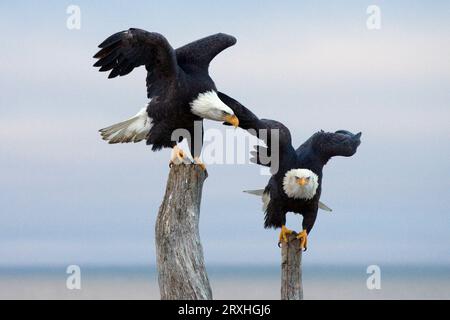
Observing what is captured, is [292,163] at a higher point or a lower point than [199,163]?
higher

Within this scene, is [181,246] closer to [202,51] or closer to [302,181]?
[302,181]

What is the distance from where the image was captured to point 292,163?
315 inches

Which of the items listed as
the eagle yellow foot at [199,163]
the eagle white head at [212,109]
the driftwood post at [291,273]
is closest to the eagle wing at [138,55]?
the eagle white head at [212,109]

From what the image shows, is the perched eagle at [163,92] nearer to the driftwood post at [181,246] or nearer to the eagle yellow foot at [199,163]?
the eagle yellow foot at [199,163]

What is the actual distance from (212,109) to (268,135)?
0.72 metres

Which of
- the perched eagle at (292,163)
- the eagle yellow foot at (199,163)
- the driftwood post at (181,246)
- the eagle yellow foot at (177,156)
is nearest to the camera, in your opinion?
the driftwood post at (181,246)

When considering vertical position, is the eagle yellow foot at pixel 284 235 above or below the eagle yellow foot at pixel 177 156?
below

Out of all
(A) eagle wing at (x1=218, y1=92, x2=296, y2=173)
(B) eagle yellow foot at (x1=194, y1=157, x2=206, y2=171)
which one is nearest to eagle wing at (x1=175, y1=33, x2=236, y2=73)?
(A) eagle wing at (x1=218, y1=92, x2=296, y2=173)

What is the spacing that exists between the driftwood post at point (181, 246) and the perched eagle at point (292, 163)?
1.41 m

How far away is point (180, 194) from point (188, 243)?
0.40 metres

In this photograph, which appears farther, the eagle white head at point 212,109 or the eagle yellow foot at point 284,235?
the eagle yellow foot at point 284,235

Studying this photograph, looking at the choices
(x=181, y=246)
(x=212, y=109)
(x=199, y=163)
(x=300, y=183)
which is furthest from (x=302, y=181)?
(x=181, y=246)

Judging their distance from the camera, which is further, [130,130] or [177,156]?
[130,130]

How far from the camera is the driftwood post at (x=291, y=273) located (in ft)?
25.0
